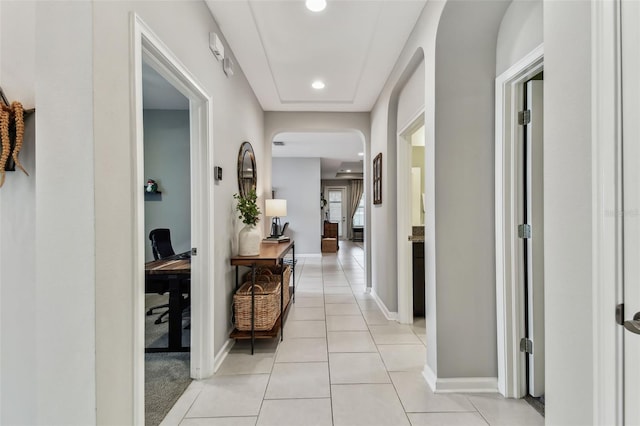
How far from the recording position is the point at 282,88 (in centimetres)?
355

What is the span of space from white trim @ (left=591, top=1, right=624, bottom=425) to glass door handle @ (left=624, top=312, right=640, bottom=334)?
31mm

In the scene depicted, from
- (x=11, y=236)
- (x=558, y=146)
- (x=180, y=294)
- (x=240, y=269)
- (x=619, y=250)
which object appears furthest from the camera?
(x=240, y=269)

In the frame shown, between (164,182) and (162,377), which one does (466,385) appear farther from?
(164,182)

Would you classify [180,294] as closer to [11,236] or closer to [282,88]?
[11,236]

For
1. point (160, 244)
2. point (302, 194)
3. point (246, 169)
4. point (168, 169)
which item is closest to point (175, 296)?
point (160, 244)

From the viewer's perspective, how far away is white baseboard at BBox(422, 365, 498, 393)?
192cm

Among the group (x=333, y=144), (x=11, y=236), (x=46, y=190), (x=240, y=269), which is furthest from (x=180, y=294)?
(x=333, y=144)

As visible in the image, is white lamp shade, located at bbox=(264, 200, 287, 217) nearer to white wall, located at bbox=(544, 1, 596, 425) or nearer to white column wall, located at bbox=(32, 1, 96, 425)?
white column wall, located at bbox=(32, 1, 96, 425)

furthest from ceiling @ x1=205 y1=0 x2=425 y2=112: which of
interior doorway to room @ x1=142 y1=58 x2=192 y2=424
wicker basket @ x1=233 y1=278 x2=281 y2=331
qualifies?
wicker basket @ x1=233 y1=278 x2=281 y2=331

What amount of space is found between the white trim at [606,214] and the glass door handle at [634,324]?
31 mm

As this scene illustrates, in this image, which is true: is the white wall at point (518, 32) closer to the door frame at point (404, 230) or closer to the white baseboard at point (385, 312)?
the door frame at point (404, 230)

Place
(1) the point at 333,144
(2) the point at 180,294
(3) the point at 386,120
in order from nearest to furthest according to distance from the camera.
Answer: (2) the point at 180,294, (3) the point at 386,120, (1) the point at 333,144

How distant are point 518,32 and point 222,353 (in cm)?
303

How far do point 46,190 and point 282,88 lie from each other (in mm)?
2925
